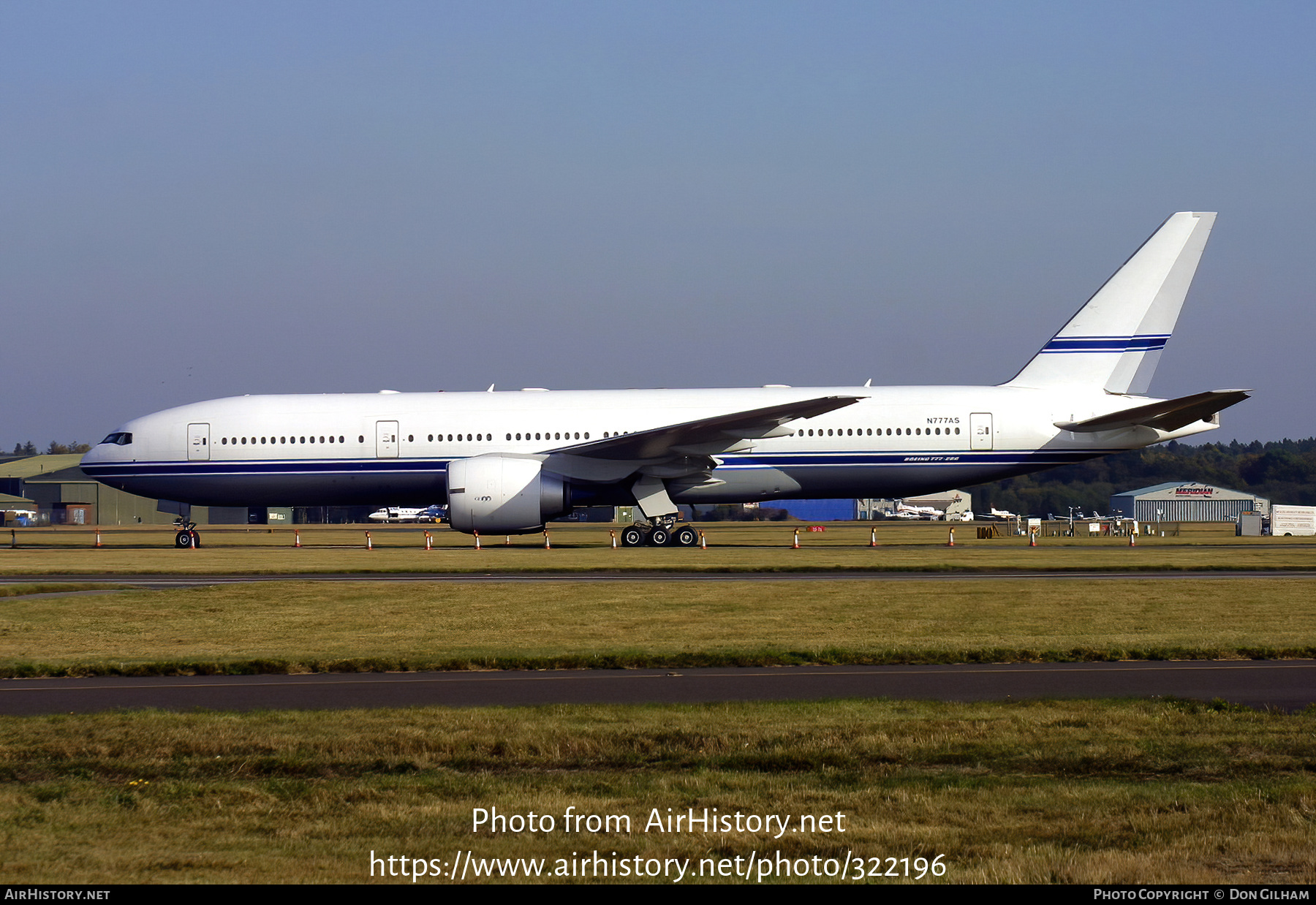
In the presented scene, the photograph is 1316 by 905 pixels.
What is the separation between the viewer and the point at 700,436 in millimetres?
30531

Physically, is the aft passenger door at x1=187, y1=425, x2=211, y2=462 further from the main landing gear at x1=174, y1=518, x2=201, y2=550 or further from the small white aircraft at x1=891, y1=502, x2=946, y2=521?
the small white aircraft at x1=891, y1=502, x2=946, y2=521

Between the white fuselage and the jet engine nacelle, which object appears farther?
the white fuselage

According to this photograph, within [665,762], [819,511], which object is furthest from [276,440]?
[819,511]

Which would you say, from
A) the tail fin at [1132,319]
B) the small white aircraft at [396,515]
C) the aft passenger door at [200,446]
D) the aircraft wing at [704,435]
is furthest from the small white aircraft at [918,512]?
the aft passenger door at [200,446]

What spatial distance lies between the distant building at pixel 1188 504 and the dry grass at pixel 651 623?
6229 cm

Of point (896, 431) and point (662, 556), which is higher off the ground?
point (896, 431)

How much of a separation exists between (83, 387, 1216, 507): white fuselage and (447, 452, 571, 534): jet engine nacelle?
1.49m

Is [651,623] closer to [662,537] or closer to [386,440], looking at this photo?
[662,537]

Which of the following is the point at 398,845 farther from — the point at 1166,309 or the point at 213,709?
the point at 1166,309

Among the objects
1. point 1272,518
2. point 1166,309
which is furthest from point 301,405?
point 1272,518

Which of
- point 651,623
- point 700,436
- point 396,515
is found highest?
point 700,436

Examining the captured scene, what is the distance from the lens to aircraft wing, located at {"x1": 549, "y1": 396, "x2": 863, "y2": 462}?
29672mm

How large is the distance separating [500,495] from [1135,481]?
7695 cm

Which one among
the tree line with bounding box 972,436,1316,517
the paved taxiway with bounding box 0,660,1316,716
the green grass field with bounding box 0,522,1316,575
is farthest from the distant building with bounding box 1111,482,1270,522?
the paved taxiway with bounding box 0,660,1316,716
